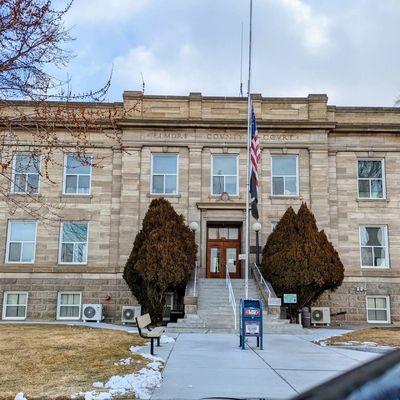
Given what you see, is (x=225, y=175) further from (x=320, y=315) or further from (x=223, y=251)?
(x=320, y=315)

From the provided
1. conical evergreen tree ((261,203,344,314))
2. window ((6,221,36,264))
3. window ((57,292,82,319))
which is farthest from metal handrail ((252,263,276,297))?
window ((6,221,36,264))

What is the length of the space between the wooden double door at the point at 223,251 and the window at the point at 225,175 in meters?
1.91

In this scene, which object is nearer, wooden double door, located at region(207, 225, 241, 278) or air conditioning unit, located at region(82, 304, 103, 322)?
air conditioning unit, located at region(82, 304, 103, 322)

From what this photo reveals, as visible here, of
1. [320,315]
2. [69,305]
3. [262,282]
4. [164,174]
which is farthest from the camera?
[164,174]

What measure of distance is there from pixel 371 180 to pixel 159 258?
11936mm

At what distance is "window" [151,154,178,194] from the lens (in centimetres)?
2442

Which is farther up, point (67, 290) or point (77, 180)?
point (77, 180)

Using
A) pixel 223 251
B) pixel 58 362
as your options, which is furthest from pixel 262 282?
pixel 58 362

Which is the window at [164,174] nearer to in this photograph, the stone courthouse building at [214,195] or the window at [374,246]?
the stone courthouse building at [214,195]

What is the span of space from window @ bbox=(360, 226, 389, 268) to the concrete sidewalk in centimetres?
1068

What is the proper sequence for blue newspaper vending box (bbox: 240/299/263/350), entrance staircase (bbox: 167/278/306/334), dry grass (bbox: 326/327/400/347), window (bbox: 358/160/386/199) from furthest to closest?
window (bbox: 358/160/386/199)
entrance staircase (bbox: 167/278/306/334)
dry grass (bbox: 326/327/400/347)
blue newspaper vending box (bbox: 240/299/263/350)

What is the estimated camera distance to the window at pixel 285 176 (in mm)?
24500

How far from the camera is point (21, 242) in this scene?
2384 centimetres

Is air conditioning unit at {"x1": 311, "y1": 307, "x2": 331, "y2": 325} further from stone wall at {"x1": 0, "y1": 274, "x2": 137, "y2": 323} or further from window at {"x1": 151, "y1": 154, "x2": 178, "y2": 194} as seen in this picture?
window at {"x1": 151, "y1": 154, "x2": 178, "y2": 194}
